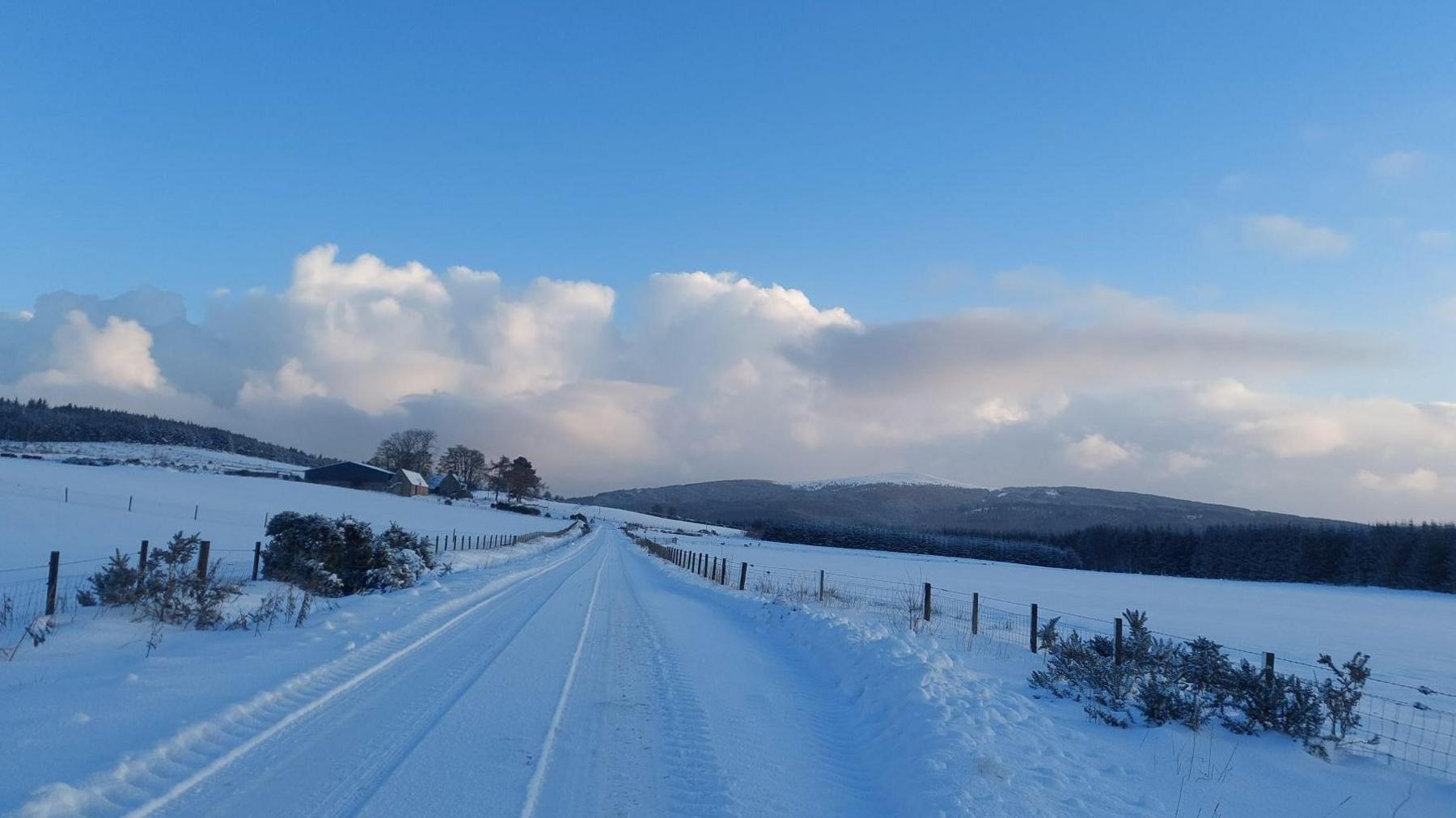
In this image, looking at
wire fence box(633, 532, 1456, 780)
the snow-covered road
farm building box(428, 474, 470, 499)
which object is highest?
the snow-covered road

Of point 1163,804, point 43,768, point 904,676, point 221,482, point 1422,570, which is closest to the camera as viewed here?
point 43,768

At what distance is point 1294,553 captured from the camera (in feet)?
305

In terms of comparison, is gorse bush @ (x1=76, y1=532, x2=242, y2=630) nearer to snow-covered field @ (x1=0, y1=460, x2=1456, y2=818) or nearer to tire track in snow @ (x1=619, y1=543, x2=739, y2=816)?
snow-covered field @ (x1=0, y1=460, x2=1456, y2=818)

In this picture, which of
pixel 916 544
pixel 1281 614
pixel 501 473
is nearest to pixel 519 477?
pixel 501 473

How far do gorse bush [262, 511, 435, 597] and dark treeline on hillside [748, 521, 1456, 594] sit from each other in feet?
298

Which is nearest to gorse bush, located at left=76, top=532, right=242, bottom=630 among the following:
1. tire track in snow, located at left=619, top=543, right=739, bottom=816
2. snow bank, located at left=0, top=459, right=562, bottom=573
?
tire track in snow, located at left=619, top=543, right=739, bottom=816

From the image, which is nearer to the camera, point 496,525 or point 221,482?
point 221,482

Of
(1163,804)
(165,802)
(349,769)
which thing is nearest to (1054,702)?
(1163,804)

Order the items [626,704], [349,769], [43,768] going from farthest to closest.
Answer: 1. [626,704]
2. [349,769]
3. [43,768]

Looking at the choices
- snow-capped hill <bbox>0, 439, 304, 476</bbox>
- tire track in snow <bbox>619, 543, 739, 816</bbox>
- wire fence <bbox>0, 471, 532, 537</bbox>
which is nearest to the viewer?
tire track in snow <bbox>619, 543, 739, 816</bbox>

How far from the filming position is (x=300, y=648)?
10148mm

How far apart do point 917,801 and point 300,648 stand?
26.3 feet

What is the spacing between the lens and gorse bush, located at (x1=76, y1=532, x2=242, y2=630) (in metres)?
11.4

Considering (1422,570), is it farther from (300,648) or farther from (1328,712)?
(300,648)
